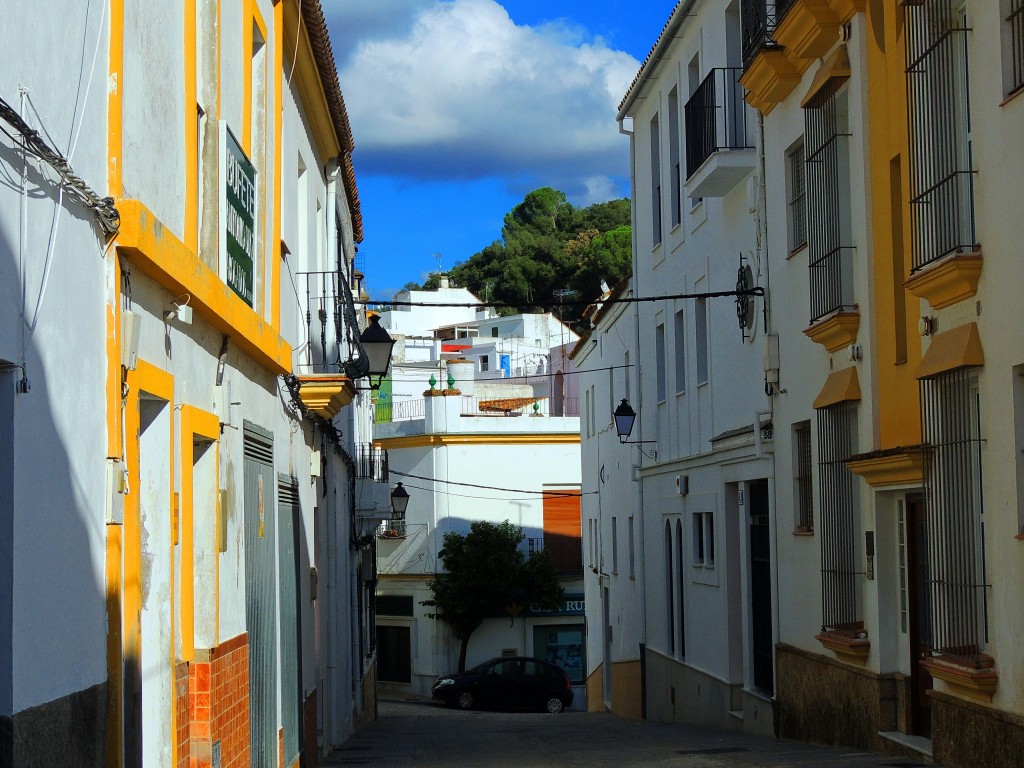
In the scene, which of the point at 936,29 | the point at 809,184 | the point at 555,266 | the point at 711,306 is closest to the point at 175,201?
the point at 936,29

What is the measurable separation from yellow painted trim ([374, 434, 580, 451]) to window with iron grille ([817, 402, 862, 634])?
29.4m

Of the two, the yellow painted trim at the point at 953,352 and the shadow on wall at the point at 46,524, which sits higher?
the yellow painted trim at the point at 953,352

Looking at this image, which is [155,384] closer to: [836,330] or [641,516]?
[836,330]

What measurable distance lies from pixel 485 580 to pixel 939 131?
104ft

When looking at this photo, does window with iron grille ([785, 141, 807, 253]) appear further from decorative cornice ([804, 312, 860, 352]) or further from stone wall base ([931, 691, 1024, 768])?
stone wall base ([931, 691, 1024, 768])

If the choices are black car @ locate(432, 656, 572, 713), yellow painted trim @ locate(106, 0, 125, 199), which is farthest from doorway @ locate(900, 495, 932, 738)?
black car @ locate(432, 656, 572, 713)

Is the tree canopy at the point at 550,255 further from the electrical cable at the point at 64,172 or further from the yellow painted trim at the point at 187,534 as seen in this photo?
the electrical cable at the point at 64,172

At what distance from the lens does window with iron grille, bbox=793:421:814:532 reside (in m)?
15.4

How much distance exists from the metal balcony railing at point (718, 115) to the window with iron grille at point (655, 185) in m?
4.50

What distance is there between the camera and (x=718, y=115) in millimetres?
18375

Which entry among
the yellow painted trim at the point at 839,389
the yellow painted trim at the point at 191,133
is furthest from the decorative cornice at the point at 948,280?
the yellow painted trim at the point at 191,133

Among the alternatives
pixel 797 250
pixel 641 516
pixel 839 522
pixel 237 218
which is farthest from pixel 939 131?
pixel 641 516

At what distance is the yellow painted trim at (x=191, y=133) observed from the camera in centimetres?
830

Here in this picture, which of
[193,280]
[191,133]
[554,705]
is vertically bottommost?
[554,705]
